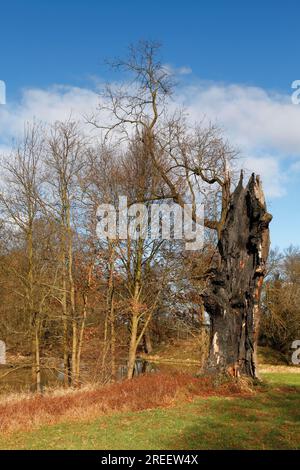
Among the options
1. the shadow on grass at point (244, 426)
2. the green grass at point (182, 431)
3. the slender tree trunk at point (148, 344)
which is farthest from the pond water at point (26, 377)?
the green grass at point (182, 431)

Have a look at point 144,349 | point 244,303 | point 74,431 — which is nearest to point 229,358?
point 244,303

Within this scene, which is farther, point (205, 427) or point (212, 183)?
point (212, 183)

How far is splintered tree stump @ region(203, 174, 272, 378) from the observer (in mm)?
14023

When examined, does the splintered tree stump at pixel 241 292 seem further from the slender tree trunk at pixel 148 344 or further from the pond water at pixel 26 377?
the slender tree trunk at pixel 148 344

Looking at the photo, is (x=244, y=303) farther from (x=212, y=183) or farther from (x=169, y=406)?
(x=212, y=183)

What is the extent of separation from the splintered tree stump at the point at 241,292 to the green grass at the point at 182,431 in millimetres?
3012

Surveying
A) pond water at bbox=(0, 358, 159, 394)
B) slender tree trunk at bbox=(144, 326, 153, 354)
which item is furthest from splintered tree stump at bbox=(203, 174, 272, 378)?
slender tree trunk at bbox=(144, 326, 153, 354)

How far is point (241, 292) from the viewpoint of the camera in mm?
14219

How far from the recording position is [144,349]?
Answer: 39.1 m

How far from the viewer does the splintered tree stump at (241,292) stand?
14.0 metres

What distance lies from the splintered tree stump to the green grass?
119 inches

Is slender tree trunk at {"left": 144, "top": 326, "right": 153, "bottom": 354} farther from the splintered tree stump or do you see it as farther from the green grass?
the green grass

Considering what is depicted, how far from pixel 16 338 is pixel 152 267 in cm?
821

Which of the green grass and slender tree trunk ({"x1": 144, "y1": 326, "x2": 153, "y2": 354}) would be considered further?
slender tree trunk ({"x1": 144, "y1": 326, "x2": 153, "y2": 354})
